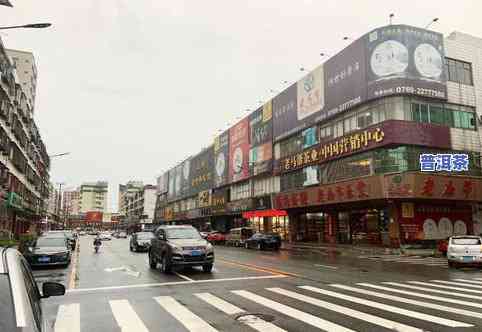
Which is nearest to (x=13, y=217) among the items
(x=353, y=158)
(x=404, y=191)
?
(x=353, y=158)

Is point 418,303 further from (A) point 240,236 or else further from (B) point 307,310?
(A) point 240,236

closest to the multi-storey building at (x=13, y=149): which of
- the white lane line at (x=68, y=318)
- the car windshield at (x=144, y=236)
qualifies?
the car windshield at (x=144, y=236)

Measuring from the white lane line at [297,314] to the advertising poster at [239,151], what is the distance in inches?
1835

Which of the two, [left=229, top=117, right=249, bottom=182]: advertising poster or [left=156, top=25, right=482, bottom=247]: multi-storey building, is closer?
[left=156, top=25, right=482, bottom=247]: multi-storey building

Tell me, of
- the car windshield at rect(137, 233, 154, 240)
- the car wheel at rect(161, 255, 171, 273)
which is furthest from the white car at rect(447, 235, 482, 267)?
the car windshield at rect(137, 233, 154, 240)

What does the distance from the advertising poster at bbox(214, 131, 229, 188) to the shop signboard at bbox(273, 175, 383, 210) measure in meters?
20.5

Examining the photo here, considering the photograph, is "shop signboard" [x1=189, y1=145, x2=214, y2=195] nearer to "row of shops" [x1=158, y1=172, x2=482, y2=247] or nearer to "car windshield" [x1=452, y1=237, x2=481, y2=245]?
"row of shops" [x1=158, y1=172, x2=482, y2=247]

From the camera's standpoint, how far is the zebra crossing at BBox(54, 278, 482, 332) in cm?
746

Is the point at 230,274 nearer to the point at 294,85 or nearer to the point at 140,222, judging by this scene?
the point at 294,85

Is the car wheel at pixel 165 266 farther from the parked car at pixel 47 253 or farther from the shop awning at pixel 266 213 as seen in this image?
the shop awning at pixel 266 213

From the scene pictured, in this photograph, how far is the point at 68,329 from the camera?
7.46 m

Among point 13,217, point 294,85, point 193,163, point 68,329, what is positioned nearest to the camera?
point 68,329

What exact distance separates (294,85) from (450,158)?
61.4 ft

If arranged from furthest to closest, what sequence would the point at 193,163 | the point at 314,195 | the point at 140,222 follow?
the point at 140,222, the point at 193,163, the point at 314,195
